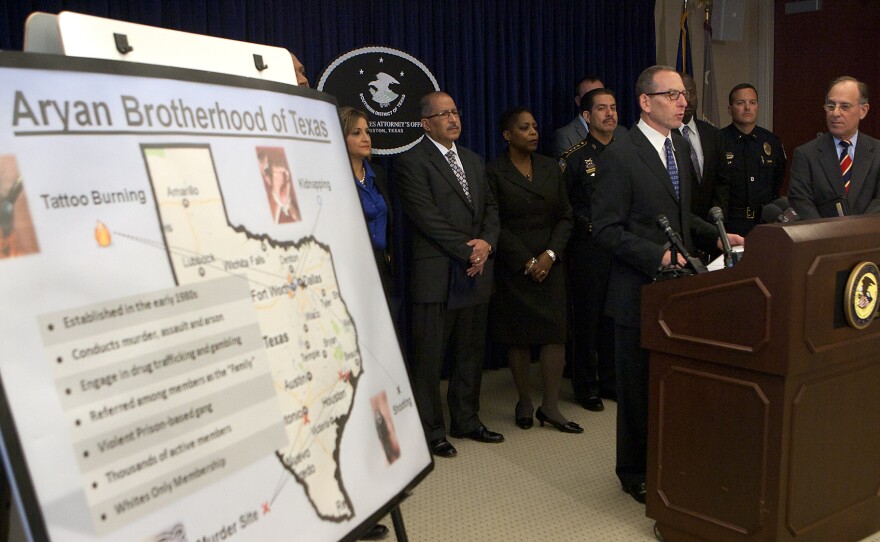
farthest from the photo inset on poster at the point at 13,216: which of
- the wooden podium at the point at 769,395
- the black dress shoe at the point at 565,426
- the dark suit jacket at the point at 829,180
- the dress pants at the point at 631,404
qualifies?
the dark suit jacket at the point at 829,180

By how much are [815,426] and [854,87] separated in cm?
204

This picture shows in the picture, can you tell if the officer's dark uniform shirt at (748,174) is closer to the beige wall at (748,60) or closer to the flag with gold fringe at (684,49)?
the flag with gold fringe at (684,49)

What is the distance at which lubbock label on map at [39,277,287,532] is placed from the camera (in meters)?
0.85

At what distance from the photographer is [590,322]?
4.11 m

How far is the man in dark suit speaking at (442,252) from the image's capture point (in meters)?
3.41

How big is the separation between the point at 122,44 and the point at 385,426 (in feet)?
2.34

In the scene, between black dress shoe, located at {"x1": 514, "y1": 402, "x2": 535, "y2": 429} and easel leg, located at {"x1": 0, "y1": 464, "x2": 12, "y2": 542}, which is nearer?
easel leg, located at {"x1": 0, "y1": 464, "x2": 12, "y2": 542}

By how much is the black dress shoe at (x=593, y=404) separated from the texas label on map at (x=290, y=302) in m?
2.92

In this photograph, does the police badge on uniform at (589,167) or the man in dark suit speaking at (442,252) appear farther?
the police badge on uniform at (589,167)

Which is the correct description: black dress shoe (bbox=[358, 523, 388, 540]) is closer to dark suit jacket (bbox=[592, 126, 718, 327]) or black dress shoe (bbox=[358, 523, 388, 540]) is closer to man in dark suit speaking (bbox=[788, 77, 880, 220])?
dark suit jacket (bbox=[592, 126, 718, 327])

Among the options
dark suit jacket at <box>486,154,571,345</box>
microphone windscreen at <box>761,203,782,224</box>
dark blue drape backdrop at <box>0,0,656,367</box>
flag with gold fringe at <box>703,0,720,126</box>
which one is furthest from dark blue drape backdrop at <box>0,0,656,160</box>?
microphone windscreen at <box>761,203,782,224</box>

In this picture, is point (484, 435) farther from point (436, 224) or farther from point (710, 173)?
point (710, 173)

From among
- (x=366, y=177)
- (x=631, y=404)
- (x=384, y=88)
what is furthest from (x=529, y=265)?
(x=384, y=88)

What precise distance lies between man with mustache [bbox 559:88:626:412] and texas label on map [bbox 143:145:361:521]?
2.93 m
